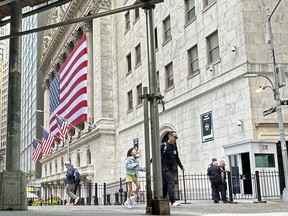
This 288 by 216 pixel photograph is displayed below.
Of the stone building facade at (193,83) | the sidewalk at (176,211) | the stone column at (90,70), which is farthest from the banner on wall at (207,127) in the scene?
the stone column at (90,70)

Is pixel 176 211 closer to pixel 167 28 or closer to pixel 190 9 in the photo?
pixel 190 9

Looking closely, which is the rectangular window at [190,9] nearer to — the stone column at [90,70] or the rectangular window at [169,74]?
the rectangular window at [169,74]

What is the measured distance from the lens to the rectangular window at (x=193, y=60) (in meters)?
25.2

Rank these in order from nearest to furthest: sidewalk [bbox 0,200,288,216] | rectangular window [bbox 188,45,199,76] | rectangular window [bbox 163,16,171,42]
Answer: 1. sidewalk [bbox 0,200,288,216]
2. rectangular window [bbox 188,45,199,76]
3. rectangular window [bbox 163,16,171,42]

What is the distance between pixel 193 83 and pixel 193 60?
154cm

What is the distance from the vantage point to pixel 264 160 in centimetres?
1862

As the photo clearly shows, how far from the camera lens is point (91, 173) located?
38.9 meters

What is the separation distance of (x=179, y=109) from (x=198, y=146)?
3379 mm

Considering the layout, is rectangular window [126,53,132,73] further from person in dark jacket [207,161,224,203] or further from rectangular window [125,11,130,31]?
person in dark jacket [207,161,224,203]

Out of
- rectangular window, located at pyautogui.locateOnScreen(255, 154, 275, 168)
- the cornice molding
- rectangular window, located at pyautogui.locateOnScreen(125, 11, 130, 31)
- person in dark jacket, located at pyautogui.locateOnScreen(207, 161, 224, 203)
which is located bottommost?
person in dark jacket, located at pyautogui.locateOnScreen(207, 161, 224, 203)

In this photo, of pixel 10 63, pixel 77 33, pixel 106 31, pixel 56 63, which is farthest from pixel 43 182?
pixel 10 63

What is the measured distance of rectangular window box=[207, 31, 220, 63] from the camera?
23266 millimetres

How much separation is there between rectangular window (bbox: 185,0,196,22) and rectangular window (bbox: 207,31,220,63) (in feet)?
8.95

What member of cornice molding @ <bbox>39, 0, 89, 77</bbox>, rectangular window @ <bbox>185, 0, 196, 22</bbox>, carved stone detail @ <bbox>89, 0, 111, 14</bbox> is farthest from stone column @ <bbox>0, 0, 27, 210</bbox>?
cornice molding @ <bbox>39, 0, 89, 77</bbox>
